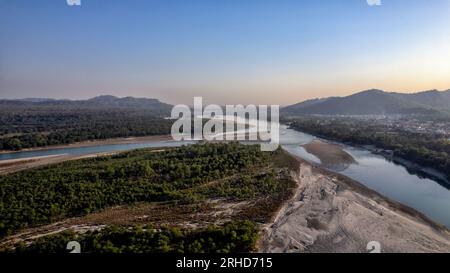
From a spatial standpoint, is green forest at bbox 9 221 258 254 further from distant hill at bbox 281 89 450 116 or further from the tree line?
distant hill at bbox 281 89 450 116

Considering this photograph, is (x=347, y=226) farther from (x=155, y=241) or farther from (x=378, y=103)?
(x=378, y=103)

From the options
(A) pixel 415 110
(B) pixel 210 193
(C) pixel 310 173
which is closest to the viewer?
(B) pixel 210 193

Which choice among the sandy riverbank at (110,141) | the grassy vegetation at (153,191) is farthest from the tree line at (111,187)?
the sandy riverbank at (110,141)

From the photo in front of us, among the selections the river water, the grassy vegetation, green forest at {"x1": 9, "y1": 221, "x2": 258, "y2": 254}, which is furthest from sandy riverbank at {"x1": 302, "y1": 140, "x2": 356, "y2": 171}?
green forest at {"x1": 9, "y1": 221, "x2": 258, "y2": 254}
